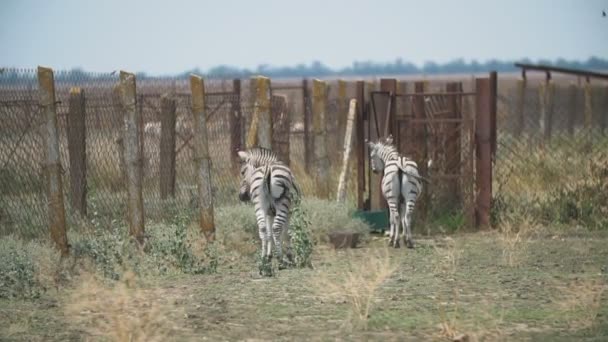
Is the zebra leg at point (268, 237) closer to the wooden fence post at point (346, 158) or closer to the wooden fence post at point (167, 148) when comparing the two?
the wooden fence post at point (167, 148)

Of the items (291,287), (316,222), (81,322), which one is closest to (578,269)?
(291,287)

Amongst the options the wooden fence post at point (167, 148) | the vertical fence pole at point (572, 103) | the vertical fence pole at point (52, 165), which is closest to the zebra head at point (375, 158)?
the wooden fence post at point (167, 148)

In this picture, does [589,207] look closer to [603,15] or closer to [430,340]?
[603,15]

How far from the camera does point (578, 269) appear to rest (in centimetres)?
1563

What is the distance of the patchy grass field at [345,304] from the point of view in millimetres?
11547

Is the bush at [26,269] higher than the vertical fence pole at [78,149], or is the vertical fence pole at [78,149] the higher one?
the vertical fence pole at [78,149]

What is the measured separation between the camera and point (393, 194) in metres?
19.1

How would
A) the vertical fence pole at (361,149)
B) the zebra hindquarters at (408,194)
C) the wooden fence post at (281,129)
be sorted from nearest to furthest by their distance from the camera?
Result: 1. the zebra hindquarters at (408,194)
2. the vertical fence pole at (361,149)
3. the wooden fence post at (281,129)

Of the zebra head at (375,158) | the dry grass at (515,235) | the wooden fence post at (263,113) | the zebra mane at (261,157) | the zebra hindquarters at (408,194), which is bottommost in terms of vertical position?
the dry grass at (515,235)

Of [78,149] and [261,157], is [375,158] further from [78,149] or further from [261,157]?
[78,149]

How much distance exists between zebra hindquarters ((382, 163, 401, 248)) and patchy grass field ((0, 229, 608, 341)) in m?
2.08

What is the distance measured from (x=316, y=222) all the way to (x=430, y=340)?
8335 millimetres

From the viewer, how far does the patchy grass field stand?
37.9 ft

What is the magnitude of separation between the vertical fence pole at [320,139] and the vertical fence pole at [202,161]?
4567mm
